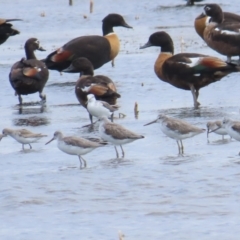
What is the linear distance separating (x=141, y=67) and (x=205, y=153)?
7.84 metres

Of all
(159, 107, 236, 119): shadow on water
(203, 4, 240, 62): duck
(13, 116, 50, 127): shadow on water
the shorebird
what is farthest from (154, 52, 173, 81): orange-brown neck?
the shorebird

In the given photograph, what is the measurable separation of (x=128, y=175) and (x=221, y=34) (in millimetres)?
9216

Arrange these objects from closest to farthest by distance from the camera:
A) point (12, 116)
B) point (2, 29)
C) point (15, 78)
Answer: point (12, 116), point (15, 78), point (2, 29)

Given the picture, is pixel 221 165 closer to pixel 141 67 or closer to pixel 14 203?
pixel 14 203

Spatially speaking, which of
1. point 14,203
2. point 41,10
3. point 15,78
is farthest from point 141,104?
point 41,10

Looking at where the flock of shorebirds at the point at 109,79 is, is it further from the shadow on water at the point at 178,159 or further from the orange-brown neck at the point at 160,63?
the shadow on water at the point at 178,159

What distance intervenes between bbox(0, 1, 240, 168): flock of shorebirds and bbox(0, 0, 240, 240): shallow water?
228 mm

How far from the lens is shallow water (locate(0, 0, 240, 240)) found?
8.30m

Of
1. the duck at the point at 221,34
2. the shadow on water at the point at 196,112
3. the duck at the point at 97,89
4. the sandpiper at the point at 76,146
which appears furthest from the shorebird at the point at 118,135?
the duck at the point at 221,34

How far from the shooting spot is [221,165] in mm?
10438

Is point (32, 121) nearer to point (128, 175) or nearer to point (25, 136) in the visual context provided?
point (25, 136)

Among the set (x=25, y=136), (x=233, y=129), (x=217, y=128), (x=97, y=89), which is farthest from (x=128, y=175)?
(x=97, y=89)

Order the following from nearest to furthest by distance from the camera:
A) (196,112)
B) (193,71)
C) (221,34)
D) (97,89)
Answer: (97,89), (196,112), (193,71), (221,34)

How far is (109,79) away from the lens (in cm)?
1414
